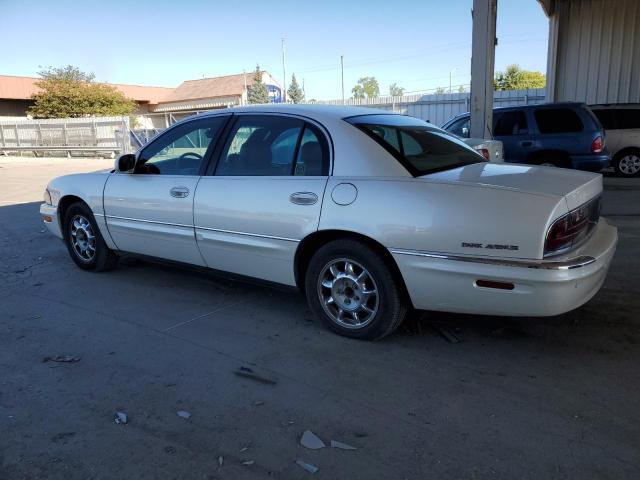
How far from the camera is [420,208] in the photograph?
127 inches

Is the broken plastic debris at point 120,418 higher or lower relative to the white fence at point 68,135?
lower

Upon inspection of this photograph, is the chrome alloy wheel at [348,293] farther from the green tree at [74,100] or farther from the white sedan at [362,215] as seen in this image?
the green tree at [74,100]

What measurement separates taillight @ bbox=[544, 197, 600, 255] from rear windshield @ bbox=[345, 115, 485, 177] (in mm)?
906

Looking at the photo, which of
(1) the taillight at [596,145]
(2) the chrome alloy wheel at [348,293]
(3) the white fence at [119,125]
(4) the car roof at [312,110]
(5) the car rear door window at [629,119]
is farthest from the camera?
(3) the white fence at [119,125]

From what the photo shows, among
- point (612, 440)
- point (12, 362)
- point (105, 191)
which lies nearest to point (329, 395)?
point (612, 440)

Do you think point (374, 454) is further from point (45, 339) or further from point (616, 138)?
point (616, 138)

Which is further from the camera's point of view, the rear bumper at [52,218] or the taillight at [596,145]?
the taillight at [596,145]

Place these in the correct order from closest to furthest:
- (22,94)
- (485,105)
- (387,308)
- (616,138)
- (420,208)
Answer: (420,208)
(387,308)
(485,105)
(616,138)
(22,94)

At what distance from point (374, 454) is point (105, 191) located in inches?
149

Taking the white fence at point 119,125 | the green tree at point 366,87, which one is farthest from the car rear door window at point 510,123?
the green tree at point 366,87

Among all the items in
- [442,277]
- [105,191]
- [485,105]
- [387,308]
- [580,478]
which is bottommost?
[580,478]

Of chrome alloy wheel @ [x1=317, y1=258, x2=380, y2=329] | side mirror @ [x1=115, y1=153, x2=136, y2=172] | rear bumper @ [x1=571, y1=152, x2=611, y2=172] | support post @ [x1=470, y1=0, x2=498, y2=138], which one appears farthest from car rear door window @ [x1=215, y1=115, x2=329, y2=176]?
rear bumper @ [x1=571, y1=152, x2=611, y2=172]

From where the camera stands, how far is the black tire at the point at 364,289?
11.3ft

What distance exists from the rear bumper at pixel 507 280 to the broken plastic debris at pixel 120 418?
184 centimetres
